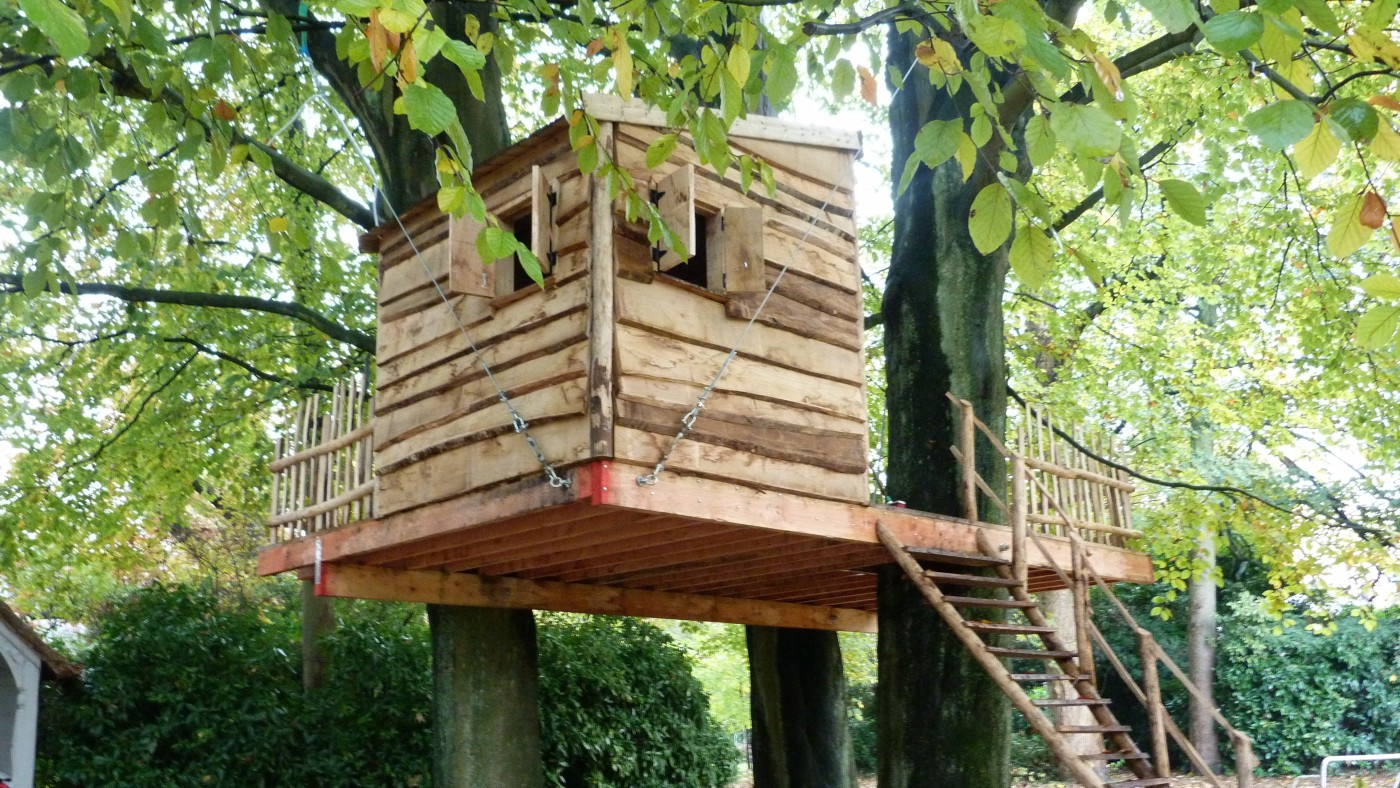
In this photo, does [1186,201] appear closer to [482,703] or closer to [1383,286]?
[1383,286]

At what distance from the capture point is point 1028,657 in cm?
660

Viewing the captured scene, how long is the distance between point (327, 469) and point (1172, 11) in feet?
20.0

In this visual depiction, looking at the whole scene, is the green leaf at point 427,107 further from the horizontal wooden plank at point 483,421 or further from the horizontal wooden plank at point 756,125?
the horizontal wooden plank at point 756,125

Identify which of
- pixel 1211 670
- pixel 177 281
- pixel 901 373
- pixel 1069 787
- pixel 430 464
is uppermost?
pixel 177 281

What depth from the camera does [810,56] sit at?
5.83 meters

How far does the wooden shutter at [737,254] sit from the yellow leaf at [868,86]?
1.35 m

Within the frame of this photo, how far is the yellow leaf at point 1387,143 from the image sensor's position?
309cm

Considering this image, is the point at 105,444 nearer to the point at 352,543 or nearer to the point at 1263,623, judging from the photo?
the point at 352,543

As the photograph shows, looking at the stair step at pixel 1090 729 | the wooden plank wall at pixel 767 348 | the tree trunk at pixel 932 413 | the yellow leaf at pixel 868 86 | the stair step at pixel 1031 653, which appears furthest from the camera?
the tree trunk at pixel 932 413

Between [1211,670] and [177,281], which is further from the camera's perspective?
[1211,670]

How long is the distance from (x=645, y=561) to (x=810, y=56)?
332 cm

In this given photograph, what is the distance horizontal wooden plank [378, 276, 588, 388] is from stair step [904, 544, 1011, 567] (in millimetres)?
2396

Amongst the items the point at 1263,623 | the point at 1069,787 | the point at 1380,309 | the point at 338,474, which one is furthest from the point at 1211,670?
the point at 1380,309

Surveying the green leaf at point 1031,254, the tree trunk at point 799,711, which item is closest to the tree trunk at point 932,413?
the tree trunk at point 799,711
